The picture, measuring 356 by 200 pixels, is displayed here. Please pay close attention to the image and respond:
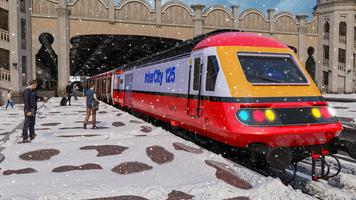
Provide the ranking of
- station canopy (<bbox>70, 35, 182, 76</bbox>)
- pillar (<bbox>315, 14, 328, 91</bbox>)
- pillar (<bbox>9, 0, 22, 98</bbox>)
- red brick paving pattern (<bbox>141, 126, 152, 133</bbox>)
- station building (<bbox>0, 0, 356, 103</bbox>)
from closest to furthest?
1. red brick paving pattern (<bbox>141, 126, 152, 133</bbox>)
2. pillar (<bbox>9, 0, 22, 98</bbox>)
3. station building (<bbox>0, 0, 356, 103</bbox>)
4. station canopy (<bbox>70, 35, 182, 76</bbox>)
5. pillar (<bbox>315, 14, 328, 91</bbox>)

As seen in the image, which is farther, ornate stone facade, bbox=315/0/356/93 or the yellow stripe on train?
ornate stone facade, bbox=315/0/356/93

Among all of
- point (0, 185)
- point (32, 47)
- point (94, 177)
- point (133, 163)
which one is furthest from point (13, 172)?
point (32, 47)

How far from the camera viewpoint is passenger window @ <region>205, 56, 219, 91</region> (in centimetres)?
802

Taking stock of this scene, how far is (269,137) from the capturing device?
6754 millimetres

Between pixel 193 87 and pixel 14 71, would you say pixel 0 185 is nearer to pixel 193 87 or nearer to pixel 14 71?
pixel 193 87

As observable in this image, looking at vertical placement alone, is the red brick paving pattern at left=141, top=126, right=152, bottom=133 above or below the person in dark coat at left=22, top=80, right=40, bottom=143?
below

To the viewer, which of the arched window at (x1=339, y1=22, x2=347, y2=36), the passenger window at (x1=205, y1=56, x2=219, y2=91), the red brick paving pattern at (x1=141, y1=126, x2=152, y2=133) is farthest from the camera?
the arched window at (x1=339, y1=22, x2=347, y2=36)

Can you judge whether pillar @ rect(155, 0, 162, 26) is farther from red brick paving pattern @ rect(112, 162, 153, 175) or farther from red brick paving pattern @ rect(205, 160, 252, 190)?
red brick paving pattern @ rect(205, 160, 252, 190)

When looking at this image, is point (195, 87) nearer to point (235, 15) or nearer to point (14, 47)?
point (14, 47)

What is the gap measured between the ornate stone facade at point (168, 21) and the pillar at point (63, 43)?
5.2 inches

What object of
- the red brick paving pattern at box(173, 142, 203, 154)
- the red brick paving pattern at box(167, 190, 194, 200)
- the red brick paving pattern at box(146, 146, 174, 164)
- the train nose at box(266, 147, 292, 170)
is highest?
the train nose at box(266, 147, 292, 170)

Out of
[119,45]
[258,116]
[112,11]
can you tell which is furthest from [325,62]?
[258,116]

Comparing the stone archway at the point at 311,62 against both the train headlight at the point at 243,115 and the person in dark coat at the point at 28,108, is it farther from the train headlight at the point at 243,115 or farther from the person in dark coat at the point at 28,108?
the train headlight at the point at 243,115

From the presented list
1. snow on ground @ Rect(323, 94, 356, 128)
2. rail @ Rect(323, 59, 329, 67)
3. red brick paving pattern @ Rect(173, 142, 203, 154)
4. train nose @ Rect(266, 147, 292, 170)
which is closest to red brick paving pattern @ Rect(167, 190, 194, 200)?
train nose @ Rect(266, 147, 292, 170)
